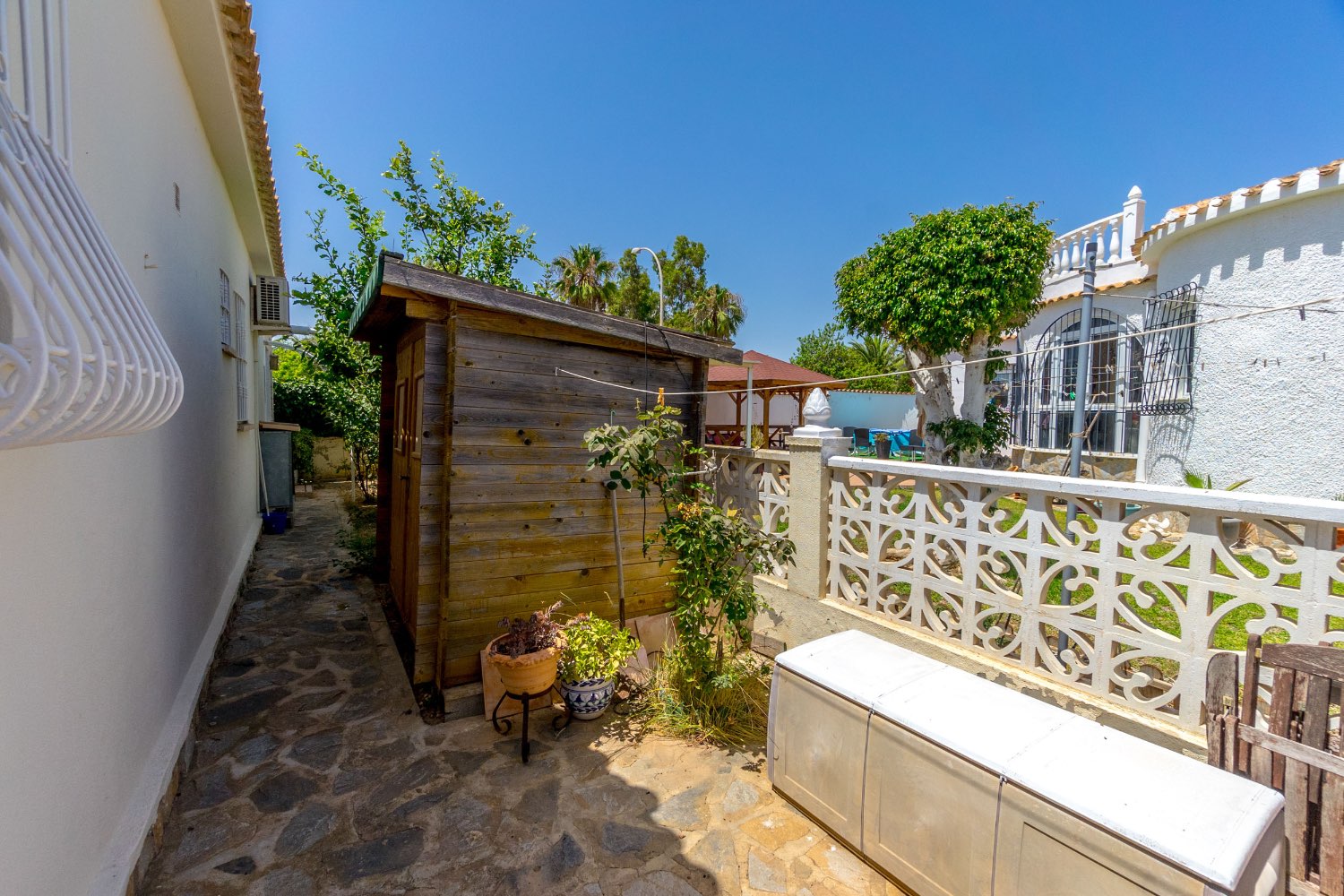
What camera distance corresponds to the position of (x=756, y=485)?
189 inches

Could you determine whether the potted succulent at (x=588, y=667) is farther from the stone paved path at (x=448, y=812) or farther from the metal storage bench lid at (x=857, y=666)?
the metal storage bench lid at (x=857, y=666)

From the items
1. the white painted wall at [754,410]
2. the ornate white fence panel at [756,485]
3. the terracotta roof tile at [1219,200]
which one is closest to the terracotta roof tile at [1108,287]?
the terracotta roof tile at [1219,200]

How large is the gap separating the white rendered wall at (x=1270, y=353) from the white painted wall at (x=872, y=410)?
18171mm

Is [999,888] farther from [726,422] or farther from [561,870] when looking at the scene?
[726,422]

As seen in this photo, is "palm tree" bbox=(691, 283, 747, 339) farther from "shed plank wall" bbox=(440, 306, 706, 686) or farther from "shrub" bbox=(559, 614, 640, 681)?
"shrub" bbox=(559, 614, 640, 681)

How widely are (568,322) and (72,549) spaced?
291cm

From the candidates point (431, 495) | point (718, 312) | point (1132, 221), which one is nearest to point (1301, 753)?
point (431, 495)

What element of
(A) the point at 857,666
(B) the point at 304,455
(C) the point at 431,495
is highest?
(C) the point at 431,495

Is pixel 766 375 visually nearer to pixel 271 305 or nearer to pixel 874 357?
pixel 271 305

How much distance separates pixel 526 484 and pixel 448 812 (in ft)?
6.82

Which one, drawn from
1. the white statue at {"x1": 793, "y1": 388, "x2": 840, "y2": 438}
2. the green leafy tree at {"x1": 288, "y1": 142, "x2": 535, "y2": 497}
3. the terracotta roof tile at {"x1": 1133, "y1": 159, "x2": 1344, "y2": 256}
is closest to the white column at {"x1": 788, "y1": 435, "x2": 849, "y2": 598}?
the white statue at {"x1": 793, "y1": 388, "x2": 840, "y2": 438}

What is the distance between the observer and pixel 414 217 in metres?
9.93

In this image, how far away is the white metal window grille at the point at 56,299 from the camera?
0.79 meters

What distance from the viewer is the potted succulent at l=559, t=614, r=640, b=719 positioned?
3.67 metres
